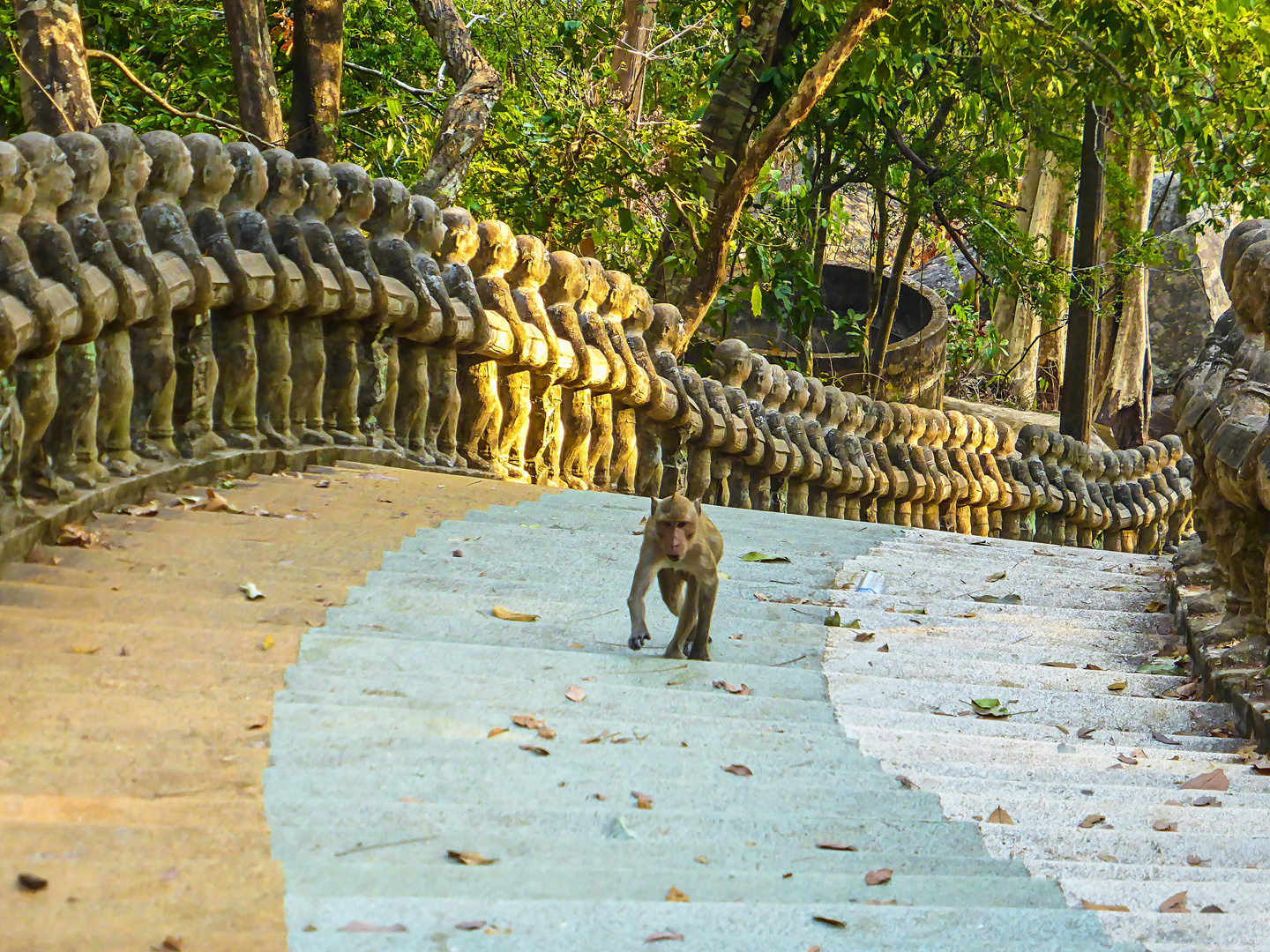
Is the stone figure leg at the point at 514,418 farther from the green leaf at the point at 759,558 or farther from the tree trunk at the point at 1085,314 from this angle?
the tree trunk at the point at 1085,314

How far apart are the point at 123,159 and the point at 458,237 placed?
A: 9.70ft

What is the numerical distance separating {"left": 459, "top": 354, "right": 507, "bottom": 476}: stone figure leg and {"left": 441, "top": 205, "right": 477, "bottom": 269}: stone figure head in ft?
1.83

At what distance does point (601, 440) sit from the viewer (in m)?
9.23

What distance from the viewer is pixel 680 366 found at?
9922mm

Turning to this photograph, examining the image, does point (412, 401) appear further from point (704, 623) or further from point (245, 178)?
point (704, 623)

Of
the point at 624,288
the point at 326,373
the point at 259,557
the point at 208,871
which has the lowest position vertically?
the point at 208,871

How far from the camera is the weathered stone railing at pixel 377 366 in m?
4.70

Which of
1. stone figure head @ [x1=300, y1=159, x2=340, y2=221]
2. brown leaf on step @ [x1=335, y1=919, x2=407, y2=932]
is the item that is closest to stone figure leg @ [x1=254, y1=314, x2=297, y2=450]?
stone figure head @ [x1=300, y1=159, x2=340, y2=221]

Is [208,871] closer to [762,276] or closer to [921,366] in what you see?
[762,276]

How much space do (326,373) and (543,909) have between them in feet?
17.2

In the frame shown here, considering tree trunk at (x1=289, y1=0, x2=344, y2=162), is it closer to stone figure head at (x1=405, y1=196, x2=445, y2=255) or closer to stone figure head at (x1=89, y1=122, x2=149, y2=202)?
stone figure head at (x1=405, y1=196, x2=445, y2=255)

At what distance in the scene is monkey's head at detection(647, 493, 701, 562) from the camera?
4387 millimetres

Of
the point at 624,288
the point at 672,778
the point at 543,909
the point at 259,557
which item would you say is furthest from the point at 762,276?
the point at 543,909

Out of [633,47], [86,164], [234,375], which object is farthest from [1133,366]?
[86,164]
